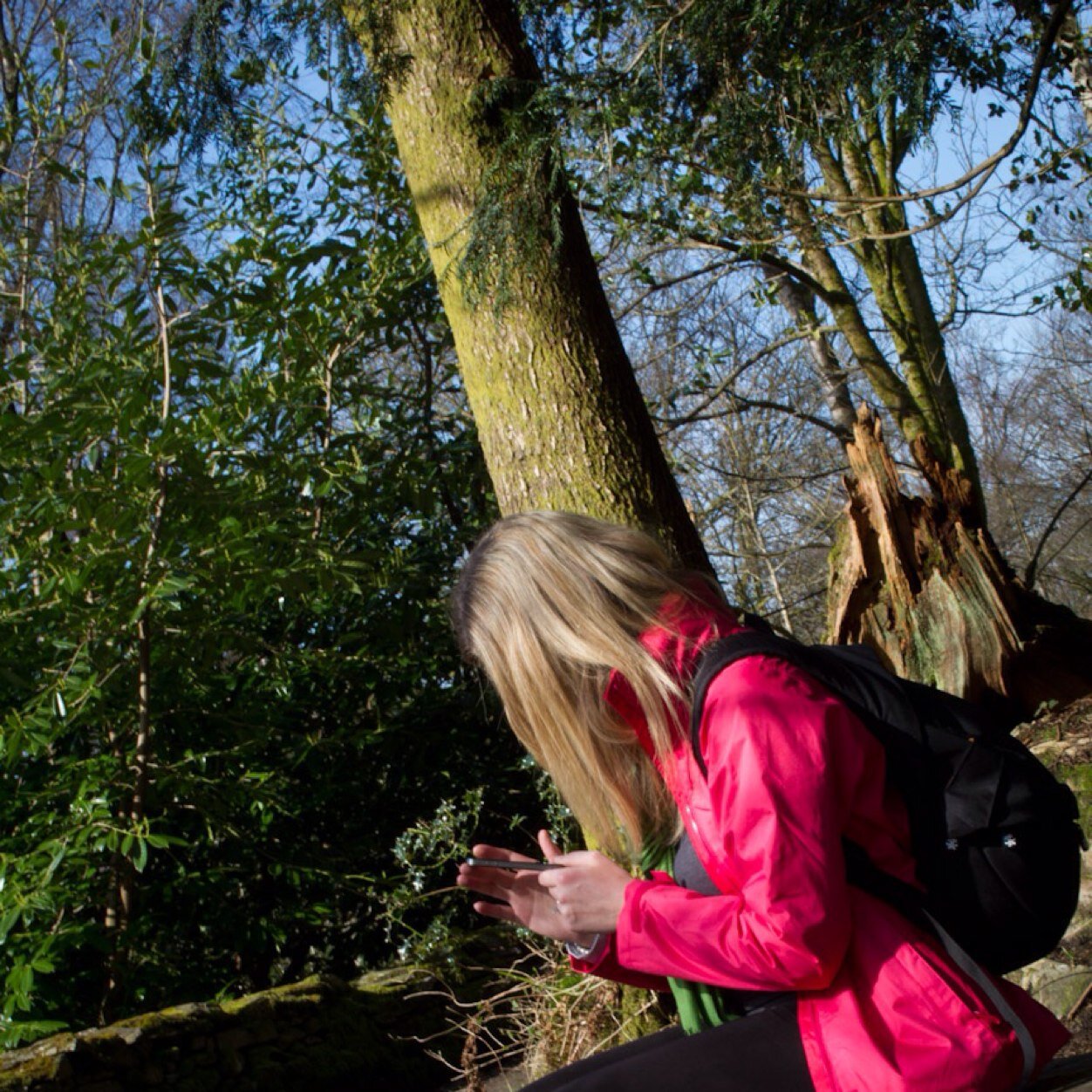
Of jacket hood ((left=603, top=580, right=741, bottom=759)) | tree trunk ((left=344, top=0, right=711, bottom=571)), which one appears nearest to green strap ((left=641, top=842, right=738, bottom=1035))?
jacket hood ((left=603, top=580, right=741, bottom=759))

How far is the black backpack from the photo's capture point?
1.62 meters

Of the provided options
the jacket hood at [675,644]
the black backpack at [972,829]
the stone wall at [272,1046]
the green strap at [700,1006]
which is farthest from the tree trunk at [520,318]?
the stone wall at [272,1046]

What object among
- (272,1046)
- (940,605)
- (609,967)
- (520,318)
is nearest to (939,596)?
(940,605)

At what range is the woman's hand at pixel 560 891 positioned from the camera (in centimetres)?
180

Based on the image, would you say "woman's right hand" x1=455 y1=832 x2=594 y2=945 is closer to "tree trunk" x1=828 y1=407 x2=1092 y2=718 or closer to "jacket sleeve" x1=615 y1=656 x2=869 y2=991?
"jacket sleeve" x1=615 y1=656 x2=869 y2=991

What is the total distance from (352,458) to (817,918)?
4.45 metres

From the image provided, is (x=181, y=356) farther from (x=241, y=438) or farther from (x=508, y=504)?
(x=508, y=504)

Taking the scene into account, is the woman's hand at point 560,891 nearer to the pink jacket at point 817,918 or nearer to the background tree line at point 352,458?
the pink jacket at point 817,918

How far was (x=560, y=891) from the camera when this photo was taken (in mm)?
1829

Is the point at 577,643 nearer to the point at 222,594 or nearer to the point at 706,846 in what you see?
the point at 706,846

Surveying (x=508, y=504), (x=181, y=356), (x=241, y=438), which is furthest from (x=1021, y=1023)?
(x=181, y=356)

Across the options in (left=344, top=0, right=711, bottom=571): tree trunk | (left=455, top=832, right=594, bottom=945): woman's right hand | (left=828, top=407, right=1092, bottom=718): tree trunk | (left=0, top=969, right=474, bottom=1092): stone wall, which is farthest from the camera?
(left=828, top=407, right=1092, bottom=718): tree trunk

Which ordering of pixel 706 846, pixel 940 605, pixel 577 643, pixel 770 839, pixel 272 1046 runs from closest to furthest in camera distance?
pixel 770 839 < pixel 706 846 < pixel 577 643 < pixel 940 605 < pixel 272 1046

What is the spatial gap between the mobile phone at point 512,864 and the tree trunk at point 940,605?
2.40m
